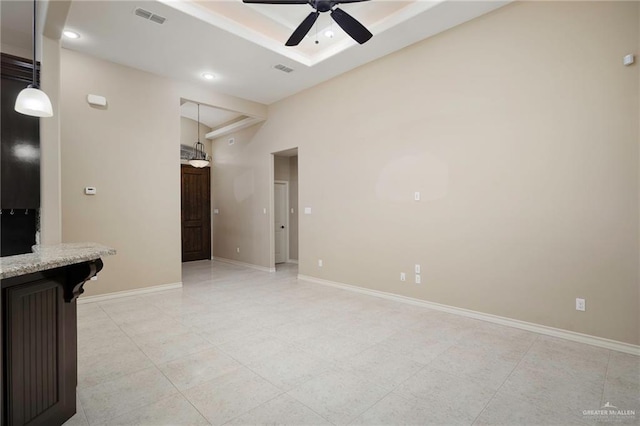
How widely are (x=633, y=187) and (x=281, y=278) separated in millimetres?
5066

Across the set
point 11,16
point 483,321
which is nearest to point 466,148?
point 483,321

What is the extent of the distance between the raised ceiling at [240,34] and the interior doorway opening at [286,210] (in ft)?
8.71

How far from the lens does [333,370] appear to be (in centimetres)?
255

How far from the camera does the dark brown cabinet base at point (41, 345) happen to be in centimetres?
159

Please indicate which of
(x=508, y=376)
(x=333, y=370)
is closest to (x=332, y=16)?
(x=333, y=370)

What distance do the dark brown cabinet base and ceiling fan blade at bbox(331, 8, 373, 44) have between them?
299 centimetres

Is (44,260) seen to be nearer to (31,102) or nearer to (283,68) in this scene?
(31,102)

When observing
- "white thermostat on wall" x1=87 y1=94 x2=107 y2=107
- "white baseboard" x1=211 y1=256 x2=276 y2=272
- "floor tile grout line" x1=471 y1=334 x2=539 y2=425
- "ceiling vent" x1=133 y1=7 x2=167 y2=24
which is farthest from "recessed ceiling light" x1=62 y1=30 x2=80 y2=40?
"floor tile grout line" x1=471 y1=334 x2=539 y2=425

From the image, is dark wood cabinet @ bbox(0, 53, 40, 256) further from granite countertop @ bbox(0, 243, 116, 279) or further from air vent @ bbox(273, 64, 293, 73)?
air vent @ bbox(273, 64, 293, 73)

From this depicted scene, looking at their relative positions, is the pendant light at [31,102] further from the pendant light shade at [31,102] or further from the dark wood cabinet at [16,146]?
the dark wood cabinet at [16,146]

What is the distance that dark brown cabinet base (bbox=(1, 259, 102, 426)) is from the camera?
1.59 m

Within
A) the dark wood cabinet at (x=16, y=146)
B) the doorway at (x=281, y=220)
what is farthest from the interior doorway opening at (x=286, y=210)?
the dark wood cabinet at (x=16, y=146)

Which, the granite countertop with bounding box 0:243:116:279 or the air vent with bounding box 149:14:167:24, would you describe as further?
the air vent with bounding box 149:14:167:24

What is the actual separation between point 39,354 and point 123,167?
3.76 m
